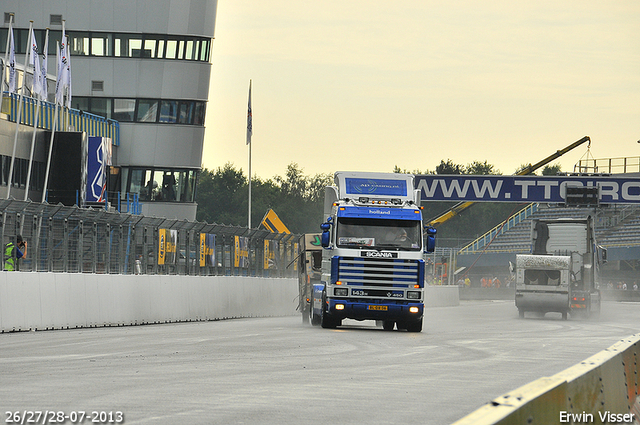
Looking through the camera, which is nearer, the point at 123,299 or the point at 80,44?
the point at 123,299

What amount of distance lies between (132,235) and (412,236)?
7350mm

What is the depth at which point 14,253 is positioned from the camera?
20.7 m

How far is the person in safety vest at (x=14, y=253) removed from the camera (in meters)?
20.3

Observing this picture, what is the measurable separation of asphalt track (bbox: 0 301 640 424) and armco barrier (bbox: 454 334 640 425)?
1.56 m

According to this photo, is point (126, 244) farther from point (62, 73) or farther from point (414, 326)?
point (62, 73)

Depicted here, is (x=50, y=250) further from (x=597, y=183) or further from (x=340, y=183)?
(x=597, y=183)

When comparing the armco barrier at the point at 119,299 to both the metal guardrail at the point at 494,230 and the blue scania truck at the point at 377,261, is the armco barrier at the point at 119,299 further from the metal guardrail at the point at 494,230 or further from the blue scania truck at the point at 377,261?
the metal guardrail at the point at 494,230

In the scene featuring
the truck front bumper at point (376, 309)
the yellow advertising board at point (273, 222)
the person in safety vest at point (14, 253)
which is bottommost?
the truck front bumper at point (376, 309)

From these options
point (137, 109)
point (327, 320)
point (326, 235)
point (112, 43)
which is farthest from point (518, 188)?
point (112, 43)

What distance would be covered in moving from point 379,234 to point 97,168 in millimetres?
36887

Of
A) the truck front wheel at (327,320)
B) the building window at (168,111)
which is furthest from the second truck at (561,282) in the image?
the building window at (168,111)

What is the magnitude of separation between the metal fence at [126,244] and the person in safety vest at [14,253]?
0.42 ft

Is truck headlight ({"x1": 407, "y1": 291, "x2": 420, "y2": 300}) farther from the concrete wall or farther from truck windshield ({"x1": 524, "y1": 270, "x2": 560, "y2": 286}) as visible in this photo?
truck windshield ({"x1": 524, "y1": 270, "x2": 560, "y2": 286})

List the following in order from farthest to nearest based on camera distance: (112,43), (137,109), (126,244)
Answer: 1. (137,109)
2. (112,43)
3. (126,244)
